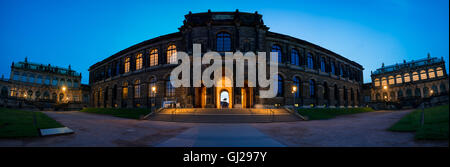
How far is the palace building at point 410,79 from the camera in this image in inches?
1532

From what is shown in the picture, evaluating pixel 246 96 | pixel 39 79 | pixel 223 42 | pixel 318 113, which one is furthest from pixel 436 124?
pixel 39 79

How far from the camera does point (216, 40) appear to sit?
24891 mm

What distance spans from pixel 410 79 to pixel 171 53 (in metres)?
58.4

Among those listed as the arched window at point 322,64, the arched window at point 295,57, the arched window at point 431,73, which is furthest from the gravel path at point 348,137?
the arched window at point 431,73

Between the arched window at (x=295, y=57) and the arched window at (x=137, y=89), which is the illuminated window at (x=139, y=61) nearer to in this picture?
the arched window at (x=137, y=89)

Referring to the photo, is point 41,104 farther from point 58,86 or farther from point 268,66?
point 268,66

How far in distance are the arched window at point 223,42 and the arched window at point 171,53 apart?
781 cm

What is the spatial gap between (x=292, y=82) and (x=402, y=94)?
38.4 metres

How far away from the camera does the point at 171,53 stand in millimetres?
28125

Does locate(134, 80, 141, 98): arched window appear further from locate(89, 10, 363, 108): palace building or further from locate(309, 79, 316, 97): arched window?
locate(309, 79, 316, 97): arched window

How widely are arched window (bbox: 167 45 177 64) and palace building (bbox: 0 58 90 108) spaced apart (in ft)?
112

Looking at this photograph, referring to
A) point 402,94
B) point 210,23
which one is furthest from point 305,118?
point 402,94

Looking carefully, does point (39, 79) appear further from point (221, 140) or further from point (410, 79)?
point (410, 79)
